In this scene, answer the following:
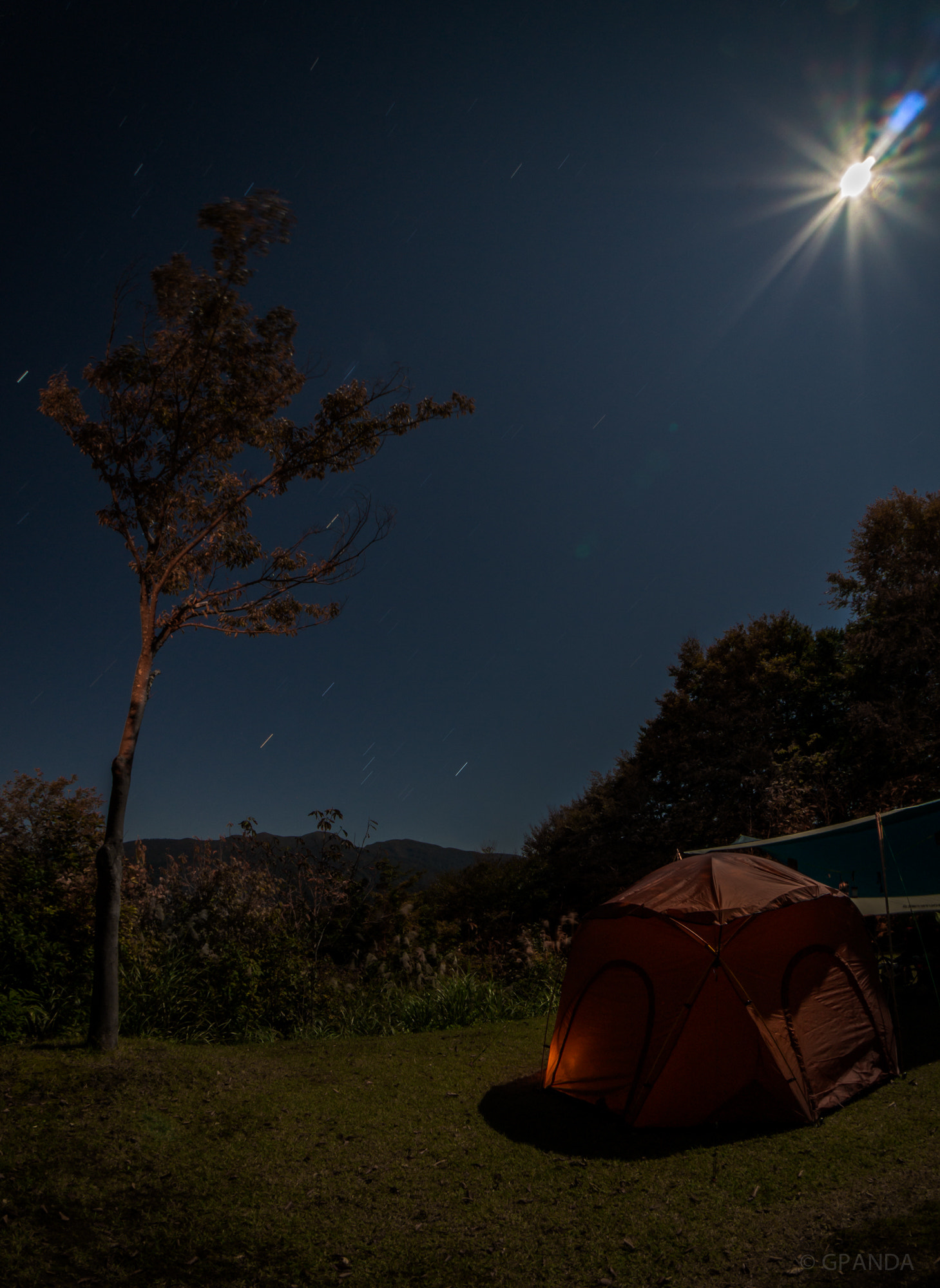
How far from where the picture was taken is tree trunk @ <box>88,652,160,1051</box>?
680 centimetres

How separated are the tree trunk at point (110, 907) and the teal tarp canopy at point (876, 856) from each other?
6672mm

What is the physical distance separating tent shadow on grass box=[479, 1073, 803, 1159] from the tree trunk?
13.0ft

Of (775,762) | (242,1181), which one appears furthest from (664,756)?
(242,1181)

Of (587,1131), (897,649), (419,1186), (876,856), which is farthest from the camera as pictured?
(897,649)

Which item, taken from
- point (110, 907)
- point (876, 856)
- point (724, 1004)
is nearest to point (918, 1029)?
point (876, 856)

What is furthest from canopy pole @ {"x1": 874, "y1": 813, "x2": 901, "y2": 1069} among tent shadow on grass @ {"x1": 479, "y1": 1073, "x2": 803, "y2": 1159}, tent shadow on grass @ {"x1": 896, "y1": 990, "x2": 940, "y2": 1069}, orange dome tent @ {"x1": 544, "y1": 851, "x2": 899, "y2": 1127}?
tent shadow on grass @ {"x1": 479, "y1": 1073, "x2": 803, "y2": 1159}

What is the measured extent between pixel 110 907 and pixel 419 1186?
14.0 ft

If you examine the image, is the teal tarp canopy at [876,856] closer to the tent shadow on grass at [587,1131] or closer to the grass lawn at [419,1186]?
the grass lawn at [419,1186]

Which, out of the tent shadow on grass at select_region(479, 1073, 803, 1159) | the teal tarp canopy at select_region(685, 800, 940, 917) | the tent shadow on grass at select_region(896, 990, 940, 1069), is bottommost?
the tent shadow on grass at select_region(479, 1073, 803, 1159)

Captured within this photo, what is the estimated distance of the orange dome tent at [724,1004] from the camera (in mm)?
5625

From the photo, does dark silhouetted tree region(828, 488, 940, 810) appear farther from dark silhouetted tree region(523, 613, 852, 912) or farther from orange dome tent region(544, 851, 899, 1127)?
→ orange dome tent region(544, 851, 899, 1127)

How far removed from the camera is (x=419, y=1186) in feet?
15.8

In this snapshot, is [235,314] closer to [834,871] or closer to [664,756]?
[834,871]

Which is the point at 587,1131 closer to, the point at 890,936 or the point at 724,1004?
the point at 724,1004
